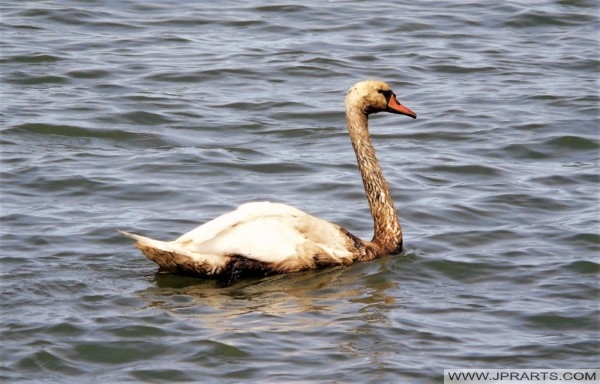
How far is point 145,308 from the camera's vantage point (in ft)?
26.4

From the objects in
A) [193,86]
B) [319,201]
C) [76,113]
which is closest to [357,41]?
[193,86]

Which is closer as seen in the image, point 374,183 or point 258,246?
point 258,246

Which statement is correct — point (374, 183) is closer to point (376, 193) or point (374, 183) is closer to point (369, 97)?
point (376, 193)

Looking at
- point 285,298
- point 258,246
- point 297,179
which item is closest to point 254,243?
point 258,246

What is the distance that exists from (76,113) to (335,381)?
263 inches

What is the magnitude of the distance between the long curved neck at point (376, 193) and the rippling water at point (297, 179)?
0.20m

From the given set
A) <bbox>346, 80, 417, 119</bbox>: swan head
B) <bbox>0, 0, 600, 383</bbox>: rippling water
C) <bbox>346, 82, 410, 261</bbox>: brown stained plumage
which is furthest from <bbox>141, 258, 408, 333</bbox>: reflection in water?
<bbox>346, 80, 417, 119</bbox>: swan head

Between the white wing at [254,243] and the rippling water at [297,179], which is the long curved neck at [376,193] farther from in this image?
the white wing at [254,243]

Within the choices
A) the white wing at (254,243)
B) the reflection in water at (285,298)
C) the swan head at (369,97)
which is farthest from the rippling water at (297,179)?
the swan head at (369,97)

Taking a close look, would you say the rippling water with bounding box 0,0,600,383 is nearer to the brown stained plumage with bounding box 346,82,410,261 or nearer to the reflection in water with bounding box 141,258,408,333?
the reflection in water with bounding box 141,258,408,333

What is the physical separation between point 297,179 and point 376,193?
1649 millimetres

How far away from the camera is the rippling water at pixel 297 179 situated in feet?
24.7

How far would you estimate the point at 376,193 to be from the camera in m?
9.72

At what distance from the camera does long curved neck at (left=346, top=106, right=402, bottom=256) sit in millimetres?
9445
